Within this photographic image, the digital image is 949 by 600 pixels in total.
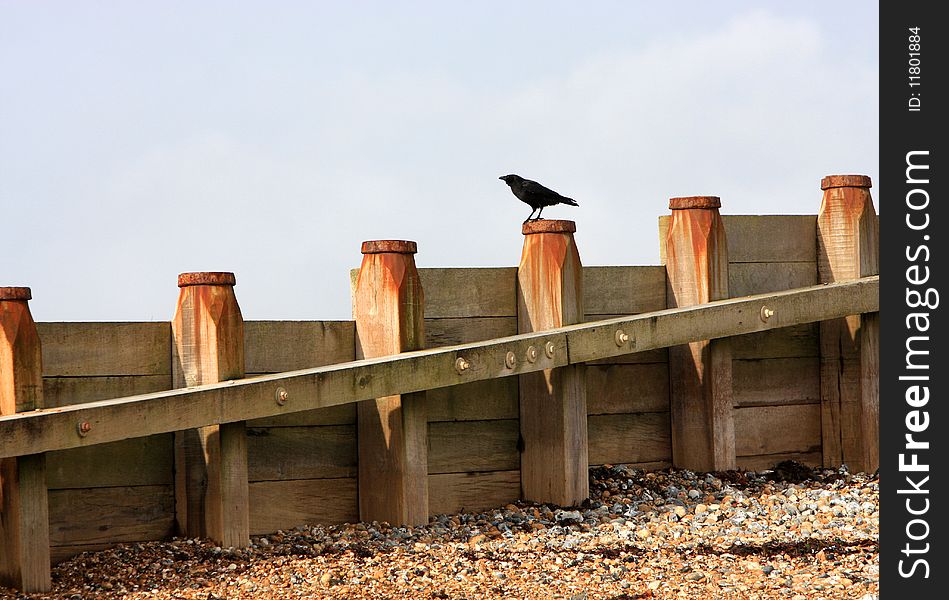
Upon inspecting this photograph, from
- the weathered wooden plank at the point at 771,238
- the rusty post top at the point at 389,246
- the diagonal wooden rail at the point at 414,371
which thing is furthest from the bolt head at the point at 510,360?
the weathered wooden plank at the point at 771,238

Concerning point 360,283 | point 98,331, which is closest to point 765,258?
point 360,283

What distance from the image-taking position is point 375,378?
8.10 metres

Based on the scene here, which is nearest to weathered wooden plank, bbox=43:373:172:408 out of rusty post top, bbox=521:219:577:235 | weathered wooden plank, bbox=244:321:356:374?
weathered wooden plank, bbox=244:321:356:374

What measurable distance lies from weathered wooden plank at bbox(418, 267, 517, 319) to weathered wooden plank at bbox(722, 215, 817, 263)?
2030mm

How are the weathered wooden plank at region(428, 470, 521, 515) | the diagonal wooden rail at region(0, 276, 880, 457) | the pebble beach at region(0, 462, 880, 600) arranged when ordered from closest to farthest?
the pebble beach at region(0, 462, 880, 600), the diagonal wooden rail at region(0, 276, 880, 457), the weathered wooden plank at region(428, 470, 521, 515)

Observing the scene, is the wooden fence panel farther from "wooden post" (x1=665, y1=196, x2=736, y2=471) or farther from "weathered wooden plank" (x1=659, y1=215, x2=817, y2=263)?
"weathered wooden plank" (x1=659, y1=215, x2=817, y2=263)

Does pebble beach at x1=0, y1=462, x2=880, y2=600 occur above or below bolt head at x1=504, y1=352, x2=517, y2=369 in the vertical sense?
below

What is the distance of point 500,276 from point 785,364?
269 centimetres


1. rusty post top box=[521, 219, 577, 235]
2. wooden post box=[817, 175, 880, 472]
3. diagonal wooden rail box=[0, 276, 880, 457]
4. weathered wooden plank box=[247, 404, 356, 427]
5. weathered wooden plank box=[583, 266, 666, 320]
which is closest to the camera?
diagonal wooden rail box=[0, 276, 880, 457]

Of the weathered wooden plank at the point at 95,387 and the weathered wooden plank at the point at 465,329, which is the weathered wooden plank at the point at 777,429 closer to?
the weathered wooden plank at the point at 465,329

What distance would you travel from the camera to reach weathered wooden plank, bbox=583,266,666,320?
9508mm

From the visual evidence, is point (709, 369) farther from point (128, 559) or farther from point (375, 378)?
point (128, 559)

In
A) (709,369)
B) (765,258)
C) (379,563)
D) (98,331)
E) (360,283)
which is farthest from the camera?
(765,258)

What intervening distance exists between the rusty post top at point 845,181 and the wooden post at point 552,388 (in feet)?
8.17
